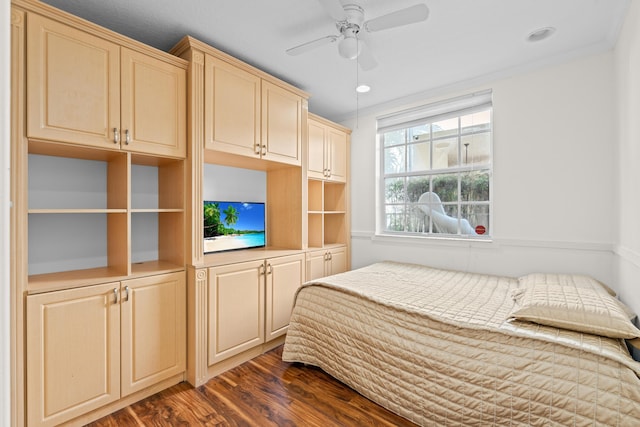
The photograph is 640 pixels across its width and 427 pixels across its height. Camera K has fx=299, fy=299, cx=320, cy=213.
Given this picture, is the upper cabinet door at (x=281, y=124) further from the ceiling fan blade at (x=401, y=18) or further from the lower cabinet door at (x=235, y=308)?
the ceiling fan blade at (x=401, y=18)

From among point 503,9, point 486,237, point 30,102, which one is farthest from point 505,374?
point 30,102

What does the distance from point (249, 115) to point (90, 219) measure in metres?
1.45

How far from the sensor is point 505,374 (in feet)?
5.01

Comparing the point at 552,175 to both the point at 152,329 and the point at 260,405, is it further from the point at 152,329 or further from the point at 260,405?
the point at 152,329

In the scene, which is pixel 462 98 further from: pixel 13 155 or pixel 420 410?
pixel 13 155

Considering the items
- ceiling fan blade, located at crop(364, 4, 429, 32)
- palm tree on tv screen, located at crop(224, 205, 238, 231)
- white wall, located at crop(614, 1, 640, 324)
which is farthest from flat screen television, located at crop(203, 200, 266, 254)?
white wall, located at crop(614, 1, 640, 324)

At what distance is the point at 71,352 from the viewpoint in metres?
1.75

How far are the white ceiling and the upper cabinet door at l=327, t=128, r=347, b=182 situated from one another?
837 millimetres

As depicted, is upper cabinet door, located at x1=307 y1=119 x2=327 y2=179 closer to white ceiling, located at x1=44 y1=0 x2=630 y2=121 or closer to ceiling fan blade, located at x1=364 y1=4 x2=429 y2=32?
white ceiling, located at x1=44 y1=0 x2=630 y2=121

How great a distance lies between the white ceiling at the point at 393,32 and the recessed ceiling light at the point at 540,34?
4 cm

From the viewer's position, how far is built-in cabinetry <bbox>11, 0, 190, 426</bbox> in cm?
161

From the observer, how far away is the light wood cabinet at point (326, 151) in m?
3.43

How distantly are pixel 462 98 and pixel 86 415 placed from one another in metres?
4.05

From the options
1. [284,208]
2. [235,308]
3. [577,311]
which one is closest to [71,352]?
[235,308]
